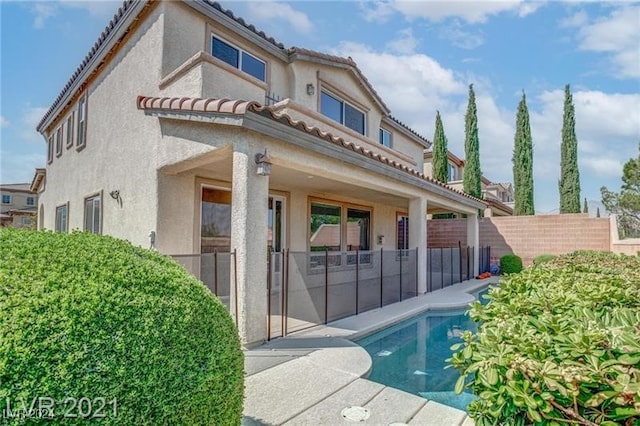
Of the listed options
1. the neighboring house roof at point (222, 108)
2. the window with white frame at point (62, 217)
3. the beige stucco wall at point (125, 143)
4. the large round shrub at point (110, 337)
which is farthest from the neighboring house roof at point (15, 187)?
the large round shrub at point (110, 337)

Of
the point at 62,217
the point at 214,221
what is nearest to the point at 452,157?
the point at 214,221

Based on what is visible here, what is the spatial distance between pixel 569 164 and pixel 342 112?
887 inches

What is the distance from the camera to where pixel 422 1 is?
10.1 metres

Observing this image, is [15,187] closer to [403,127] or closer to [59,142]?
[59,142]

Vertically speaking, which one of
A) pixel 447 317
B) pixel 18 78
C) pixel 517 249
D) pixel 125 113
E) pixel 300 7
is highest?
pixel 300 7

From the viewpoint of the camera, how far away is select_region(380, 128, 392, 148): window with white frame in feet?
66.4

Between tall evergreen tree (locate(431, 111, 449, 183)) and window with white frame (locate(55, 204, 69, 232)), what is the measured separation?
25168mm

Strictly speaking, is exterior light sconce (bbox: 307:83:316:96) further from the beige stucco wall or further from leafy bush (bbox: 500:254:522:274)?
leafy bush (bbox: 500:254:522:274)

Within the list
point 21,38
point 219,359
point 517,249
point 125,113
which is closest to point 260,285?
point 219,359

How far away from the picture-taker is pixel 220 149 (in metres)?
7.57

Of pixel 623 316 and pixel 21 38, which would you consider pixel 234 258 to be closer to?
pixel 623 316

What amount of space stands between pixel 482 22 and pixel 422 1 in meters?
3.40

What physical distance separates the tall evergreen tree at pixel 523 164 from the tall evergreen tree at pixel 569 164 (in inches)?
86.9

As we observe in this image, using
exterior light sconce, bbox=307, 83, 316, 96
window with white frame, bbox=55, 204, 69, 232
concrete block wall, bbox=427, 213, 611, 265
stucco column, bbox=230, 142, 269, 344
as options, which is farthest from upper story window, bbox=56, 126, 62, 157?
concrete block wall, bbox=427, 213, 611, 265
